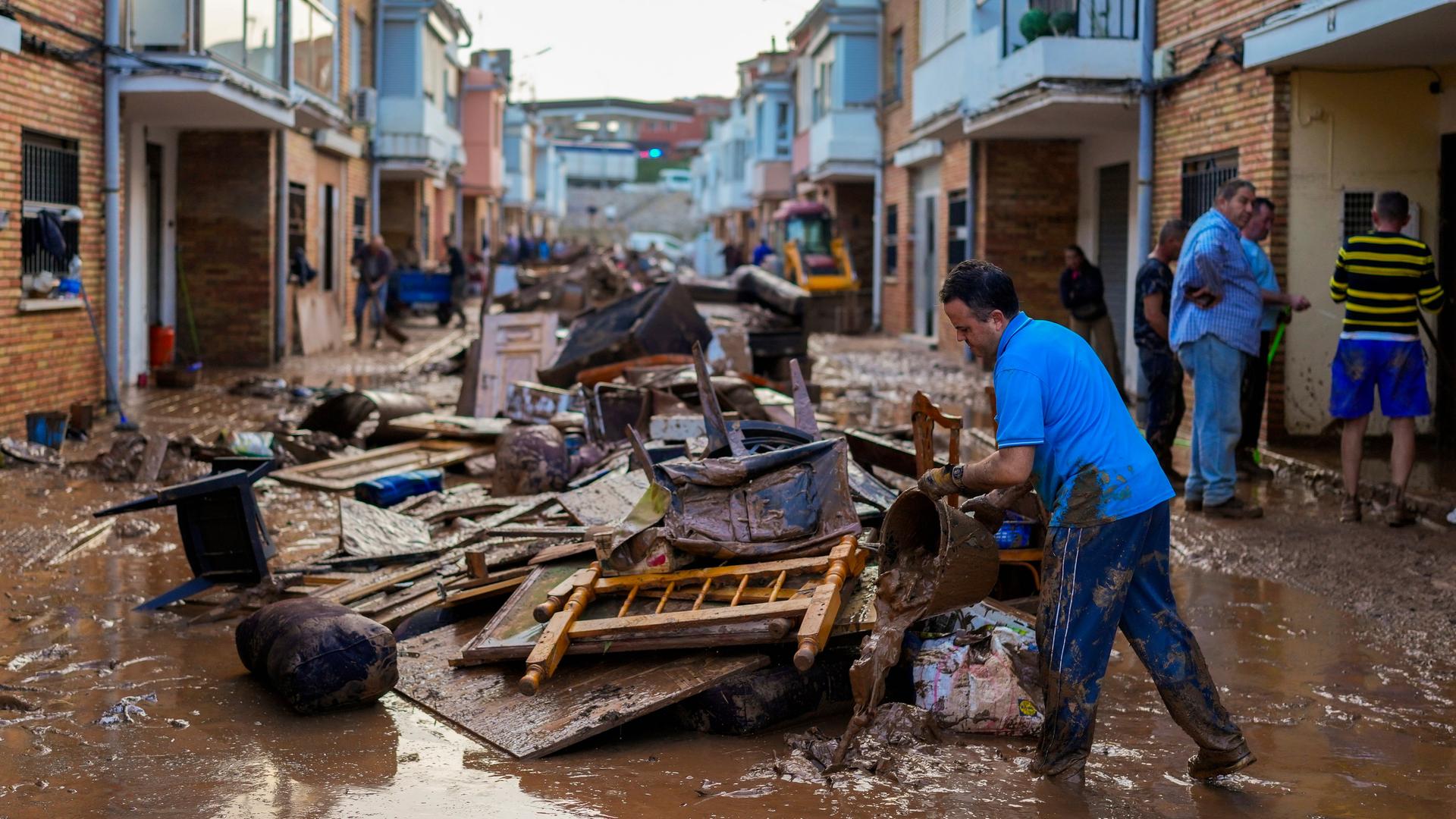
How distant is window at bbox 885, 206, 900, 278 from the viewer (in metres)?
28.0

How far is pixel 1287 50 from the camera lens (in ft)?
34.1

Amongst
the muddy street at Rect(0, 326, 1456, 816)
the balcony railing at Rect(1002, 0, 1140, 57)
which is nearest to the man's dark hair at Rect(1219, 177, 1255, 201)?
the muddy street at Rect(0, 326, 1456, 816)

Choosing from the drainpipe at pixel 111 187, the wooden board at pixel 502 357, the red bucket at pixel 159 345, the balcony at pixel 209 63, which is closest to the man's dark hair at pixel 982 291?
the wooden board at pixel 502 357

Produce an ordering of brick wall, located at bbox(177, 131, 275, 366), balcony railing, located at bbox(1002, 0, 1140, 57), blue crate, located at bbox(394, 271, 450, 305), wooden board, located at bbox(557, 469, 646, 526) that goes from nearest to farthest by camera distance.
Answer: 1. wooden board, located at bbox(557, 469, 646, 526)
2. balcony railing, located at bbox(1002, 0, 1140, 57)
3. brick wall, located at bbox(177, 131, 275, 366)
4. blue crate, located at bbox(394, 271, 450, 305)

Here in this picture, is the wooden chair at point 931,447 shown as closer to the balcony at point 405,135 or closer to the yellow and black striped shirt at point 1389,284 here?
the yellow and black striped shirt at point 1389,284

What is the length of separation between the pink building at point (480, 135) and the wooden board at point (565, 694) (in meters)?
36.6

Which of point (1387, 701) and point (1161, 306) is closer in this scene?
point (1387, 701)

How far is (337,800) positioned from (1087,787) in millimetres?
2270

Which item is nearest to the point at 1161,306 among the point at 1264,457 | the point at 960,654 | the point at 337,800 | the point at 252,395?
the point at 1264,457

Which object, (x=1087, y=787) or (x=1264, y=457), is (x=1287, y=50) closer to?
(x=1264, y=457)

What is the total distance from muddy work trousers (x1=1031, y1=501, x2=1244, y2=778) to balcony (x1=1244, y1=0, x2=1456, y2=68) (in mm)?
5776

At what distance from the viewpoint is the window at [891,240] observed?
91.8ft

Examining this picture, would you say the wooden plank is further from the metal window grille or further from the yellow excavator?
the yellow excavator

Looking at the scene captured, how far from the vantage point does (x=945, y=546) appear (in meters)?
4.61
